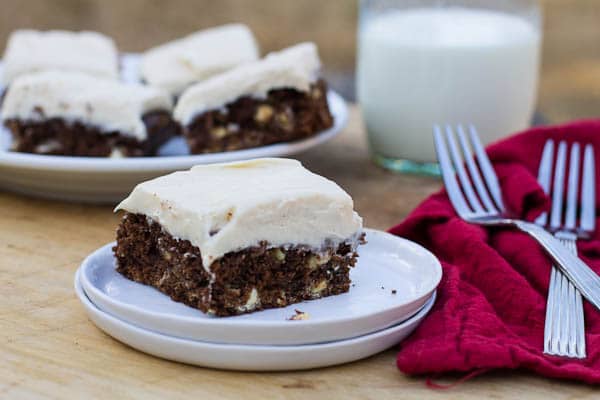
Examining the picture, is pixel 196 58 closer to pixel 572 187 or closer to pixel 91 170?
pixel 91 170

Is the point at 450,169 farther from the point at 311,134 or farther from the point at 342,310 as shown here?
the point at 342,310

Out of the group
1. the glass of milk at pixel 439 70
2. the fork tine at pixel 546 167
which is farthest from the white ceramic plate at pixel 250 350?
the glass of milk at pixel 439 70

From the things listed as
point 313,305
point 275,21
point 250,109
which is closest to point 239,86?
point 250,109

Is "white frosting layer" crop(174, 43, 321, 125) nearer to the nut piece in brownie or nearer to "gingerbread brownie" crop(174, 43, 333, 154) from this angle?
"gingerbread brownie" crop(174, 43, 333, 154)

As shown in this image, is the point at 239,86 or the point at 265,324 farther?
the point at 239,86

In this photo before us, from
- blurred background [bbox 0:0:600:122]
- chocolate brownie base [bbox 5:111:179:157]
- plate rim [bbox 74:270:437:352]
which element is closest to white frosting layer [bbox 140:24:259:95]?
chocolate brownie base [bbox 5:111:179:157]

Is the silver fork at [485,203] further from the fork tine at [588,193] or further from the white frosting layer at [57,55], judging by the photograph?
the white frosting layer at [57,55]
